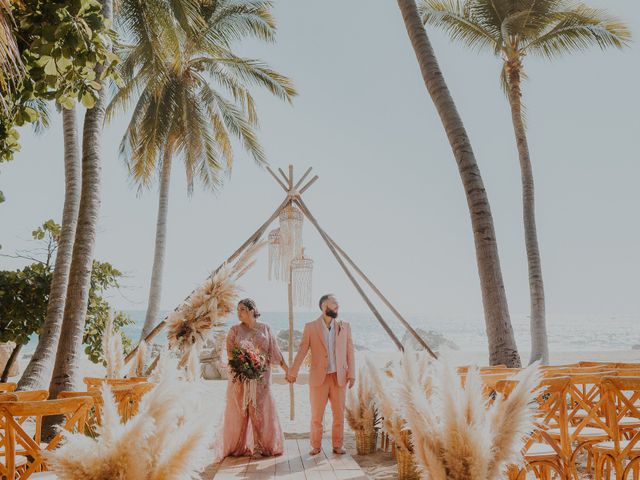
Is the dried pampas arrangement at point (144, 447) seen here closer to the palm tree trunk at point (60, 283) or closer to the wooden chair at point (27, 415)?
the wooden chair at point (27, 415)

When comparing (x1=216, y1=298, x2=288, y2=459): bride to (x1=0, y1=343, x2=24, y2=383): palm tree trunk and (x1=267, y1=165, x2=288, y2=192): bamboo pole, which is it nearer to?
(x1=267, y1=165, x2=288, y2=192): bamboo pole

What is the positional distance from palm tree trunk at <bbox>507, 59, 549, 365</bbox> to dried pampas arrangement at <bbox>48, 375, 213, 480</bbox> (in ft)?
29.6

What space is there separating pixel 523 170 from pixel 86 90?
9609 mm

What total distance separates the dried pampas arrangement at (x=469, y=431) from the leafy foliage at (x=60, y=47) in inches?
96.4

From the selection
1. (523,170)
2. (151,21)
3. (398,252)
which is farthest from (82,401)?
(398,252)

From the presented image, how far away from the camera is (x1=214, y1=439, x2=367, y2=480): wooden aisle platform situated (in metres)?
4.54

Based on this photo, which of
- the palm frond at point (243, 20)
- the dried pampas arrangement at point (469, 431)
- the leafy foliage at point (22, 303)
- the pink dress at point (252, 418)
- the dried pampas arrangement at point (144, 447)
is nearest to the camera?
the dried pampas arrangement at point (144, 447)

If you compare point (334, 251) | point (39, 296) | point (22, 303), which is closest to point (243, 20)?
point (334, 251)

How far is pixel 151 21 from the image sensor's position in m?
9.23

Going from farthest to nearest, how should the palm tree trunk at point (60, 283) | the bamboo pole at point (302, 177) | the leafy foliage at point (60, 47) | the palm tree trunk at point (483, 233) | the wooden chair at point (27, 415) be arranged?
1. the bamboo pole at point (302, 177)
2. the palm tree trunk at point (60, 283)
3. the palm tree trunk at point (483, 233)
4. the wooden chair at point (27, 415)
5. the leafy foliage at point (60, 47)

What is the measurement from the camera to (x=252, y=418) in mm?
5496

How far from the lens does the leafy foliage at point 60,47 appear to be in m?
Result: 2.79

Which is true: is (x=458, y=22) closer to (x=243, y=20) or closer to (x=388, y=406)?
(x=243, y=20)

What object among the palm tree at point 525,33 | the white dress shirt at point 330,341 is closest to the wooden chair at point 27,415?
the white dress shirt at point 330,341
